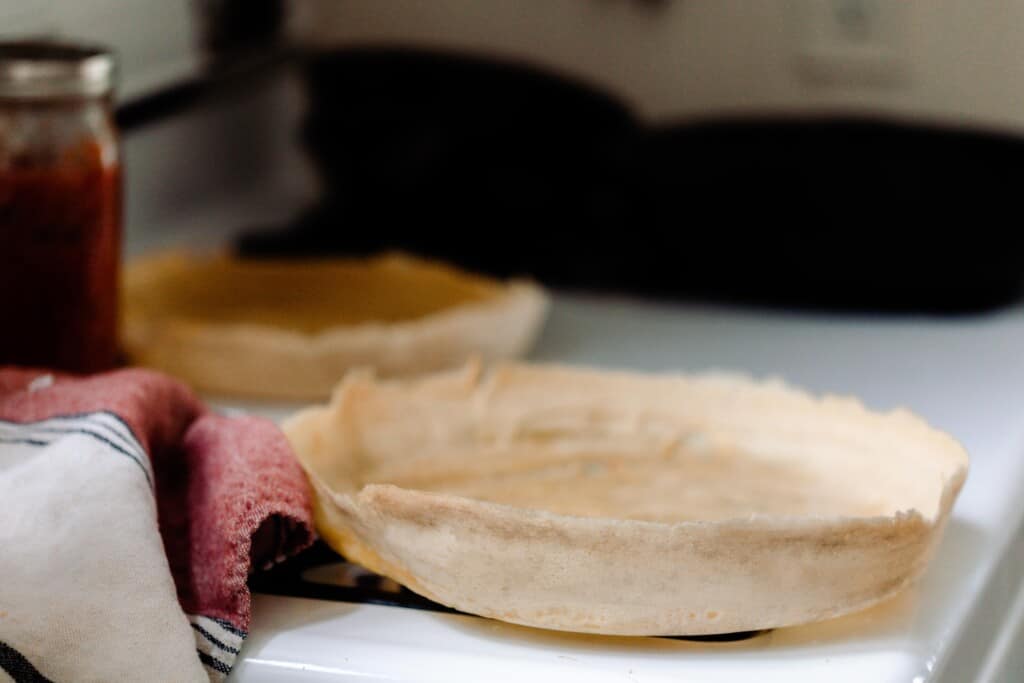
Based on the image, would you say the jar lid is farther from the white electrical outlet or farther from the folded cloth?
the white electrical outlet

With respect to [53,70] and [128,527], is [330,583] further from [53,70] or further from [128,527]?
[53,70]

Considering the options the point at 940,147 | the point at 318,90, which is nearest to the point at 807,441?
the point at 940,147

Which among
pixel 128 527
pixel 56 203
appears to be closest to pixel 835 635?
pixel 128 527

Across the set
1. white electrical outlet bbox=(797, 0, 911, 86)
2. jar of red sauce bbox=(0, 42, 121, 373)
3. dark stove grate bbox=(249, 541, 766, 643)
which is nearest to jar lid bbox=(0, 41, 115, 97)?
jar of red sauce bbox=(0, 42, 121, 373)

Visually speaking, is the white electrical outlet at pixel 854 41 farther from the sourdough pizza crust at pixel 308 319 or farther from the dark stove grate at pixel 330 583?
the dark stove grate at pixel 330 583

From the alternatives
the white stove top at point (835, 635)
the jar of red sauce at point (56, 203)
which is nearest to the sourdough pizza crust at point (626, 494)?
the white stove top at point (835, 635)
